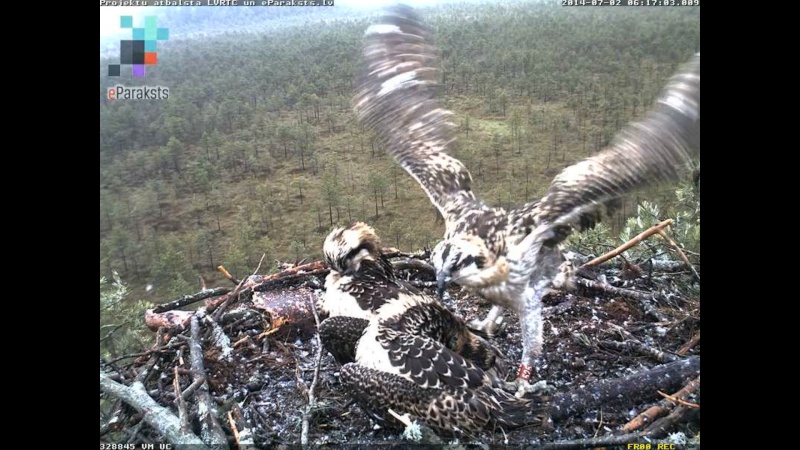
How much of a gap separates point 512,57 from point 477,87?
0.20 metres

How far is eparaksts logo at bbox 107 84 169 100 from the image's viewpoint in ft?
8.24

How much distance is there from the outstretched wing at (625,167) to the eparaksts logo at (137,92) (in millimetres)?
1575

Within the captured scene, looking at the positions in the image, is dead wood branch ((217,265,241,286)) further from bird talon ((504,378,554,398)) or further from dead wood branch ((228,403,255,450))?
bird talon ((504,378,554,398))

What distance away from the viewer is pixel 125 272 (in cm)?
254

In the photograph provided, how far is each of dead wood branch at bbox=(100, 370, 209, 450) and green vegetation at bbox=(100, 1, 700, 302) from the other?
1.22ft

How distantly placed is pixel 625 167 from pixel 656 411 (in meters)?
0.92

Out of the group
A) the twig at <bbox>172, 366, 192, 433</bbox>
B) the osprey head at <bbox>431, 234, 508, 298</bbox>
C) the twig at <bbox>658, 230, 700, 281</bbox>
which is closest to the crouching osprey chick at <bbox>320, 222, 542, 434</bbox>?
the osprey head at <bbox>431, 234, 508, 298</bbox>

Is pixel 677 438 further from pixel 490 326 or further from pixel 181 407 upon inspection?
pixel 181 407

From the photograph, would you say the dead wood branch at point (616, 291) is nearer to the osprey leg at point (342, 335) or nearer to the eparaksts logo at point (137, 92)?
the osprey leg at point (342, 335)

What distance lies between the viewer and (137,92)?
99.3 inches
